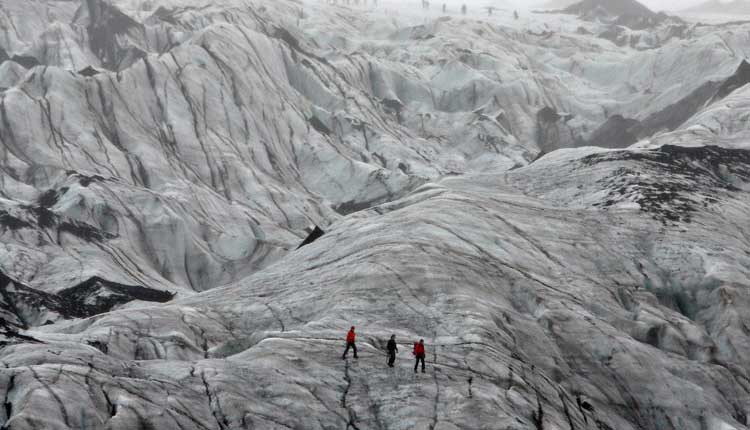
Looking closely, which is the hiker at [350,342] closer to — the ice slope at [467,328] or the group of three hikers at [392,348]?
the group of three hikers at [392,348]

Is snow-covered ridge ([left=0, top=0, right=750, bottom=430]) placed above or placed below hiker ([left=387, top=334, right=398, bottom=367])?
below

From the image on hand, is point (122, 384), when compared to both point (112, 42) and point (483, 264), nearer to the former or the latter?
point (483, 264)

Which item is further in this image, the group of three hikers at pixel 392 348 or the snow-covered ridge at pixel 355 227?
the group of three hikers at pixel 392 348

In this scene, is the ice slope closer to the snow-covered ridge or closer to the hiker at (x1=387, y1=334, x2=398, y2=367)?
the snow-covered ridge

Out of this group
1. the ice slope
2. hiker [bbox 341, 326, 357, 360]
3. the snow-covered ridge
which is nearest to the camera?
the ice slope

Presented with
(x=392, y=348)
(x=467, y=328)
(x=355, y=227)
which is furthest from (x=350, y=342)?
(x=355, y=227)

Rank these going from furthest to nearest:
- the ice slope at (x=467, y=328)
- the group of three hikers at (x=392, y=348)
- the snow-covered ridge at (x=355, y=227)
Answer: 1. the group of three hikers at (x=392, y=348)
2. the snow-covered ridge at (x=355, y=227)
3. the ice slope at (x=467, y=328)

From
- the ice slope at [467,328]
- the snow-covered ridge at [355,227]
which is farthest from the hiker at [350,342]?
the snow-covered ridge at [355,227]

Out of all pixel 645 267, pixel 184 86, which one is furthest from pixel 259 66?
pixel 645 267

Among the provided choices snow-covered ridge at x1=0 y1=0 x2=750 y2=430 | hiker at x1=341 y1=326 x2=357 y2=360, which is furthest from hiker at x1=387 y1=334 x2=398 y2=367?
hiker at x1=341 y1=326 x2=357 y2=360

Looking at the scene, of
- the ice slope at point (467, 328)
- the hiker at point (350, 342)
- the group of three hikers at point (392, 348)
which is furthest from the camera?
the hiker at point (350, 342)

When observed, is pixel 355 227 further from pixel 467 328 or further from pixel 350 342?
pixel 350 342

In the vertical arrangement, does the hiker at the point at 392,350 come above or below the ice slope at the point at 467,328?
above

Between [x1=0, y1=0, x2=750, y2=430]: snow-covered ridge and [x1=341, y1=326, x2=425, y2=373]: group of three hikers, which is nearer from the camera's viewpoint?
[x1=0, y1=0, x2=750, y2=430]: snow-covered ridge
